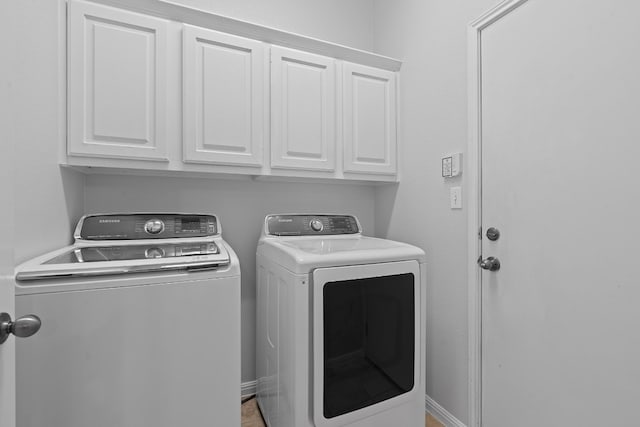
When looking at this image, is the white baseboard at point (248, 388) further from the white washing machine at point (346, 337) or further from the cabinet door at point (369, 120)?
the cabinet door at point (369, 120)

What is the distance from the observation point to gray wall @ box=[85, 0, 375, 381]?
68.7 inches

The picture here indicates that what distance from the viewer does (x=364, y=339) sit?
1329 millimetres

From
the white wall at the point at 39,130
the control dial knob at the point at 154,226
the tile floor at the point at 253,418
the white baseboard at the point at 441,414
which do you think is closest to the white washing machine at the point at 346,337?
the tile floor at the point at 253,418

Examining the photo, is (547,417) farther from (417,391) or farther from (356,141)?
(356,141)

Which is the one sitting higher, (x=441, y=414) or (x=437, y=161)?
(x=437, y=161)

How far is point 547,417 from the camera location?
122 cm

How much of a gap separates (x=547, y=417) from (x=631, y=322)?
55 cm

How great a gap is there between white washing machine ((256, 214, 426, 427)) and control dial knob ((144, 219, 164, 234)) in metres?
0.62

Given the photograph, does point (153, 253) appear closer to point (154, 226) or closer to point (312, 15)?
point (154, 226)

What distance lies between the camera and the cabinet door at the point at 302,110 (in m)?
1.77

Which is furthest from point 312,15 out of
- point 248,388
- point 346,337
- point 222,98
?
point 248,388

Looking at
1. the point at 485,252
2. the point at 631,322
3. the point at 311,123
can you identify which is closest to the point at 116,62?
the point at 311,123

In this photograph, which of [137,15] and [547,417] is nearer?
[547,417]

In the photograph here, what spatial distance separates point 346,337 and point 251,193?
1.16m
